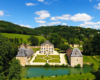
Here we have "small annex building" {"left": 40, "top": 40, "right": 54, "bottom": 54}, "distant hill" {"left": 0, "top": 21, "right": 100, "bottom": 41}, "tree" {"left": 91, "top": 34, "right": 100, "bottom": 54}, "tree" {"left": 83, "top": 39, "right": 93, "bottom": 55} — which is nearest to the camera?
"tree" {"left": 91, "top": 34, "right": 100, "bottom": 54}

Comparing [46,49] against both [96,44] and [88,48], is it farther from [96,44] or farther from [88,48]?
[96,44]

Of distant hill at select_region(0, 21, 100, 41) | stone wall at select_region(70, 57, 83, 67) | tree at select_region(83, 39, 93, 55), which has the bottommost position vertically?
stone wall at select_region(70, 57, 83, 67)

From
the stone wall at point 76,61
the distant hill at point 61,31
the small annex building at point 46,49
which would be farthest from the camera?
the distant hill at point 61,31

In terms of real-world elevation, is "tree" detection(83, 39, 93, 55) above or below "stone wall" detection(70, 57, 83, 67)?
above

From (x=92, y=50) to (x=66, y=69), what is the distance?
2032cm

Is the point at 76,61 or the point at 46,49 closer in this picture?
the point at 76,61

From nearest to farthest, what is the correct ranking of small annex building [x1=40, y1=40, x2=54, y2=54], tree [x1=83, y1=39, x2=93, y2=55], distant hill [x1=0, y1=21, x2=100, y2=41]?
tree [x1=83, y1=39, x2=93, y2=55] < small annex building [x1=40, y1=40, x2=54, y2=54] < distant hill [x1=0, y1=21, x2=100, y2=41]

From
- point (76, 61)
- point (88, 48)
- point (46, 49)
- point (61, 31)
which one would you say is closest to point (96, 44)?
point (88, 48)

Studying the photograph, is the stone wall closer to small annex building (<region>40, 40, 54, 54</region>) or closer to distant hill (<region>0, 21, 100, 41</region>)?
small annex building (<region>40, 40, 54, 54</region>)

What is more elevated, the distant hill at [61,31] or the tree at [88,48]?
the distant hill at [61,31]

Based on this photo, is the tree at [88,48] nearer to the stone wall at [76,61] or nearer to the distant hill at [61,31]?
the stone wall at [76,61]

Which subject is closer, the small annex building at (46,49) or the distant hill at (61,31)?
the small annex building at (46,49)

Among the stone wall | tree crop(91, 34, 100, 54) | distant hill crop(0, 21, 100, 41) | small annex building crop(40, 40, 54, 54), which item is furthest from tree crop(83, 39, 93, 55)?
distant hill crop(0, 21, 100, 41)

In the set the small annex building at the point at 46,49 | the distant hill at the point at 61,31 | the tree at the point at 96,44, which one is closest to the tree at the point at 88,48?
the tree at the point at 96,44
